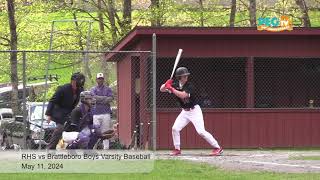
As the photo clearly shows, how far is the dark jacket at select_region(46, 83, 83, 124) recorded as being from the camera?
44.6 feet

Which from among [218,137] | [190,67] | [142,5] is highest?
[142,5]

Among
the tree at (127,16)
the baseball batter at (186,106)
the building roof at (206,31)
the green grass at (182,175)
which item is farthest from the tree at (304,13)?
the green grass at (182,175)

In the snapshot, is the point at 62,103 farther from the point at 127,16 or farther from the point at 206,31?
the point at 127,16

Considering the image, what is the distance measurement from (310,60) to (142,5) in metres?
18.0

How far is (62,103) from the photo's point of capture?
13695 mm

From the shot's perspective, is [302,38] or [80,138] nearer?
[80,138]

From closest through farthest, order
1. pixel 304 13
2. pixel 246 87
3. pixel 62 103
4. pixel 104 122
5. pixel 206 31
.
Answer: pixel 62 103, pixel 104 122, pixel 206 31, pixel 246 87, pixel 304 13

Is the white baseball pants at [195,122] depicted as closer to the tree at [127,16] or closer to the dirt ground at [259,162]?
the dirt ground at [259,162]

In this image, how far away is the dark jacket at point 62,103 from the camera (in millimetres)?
13594

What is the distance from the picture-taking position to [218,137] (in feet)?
58.1

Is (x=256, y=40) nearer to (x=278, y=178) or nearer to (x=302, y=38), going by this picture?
(x=302, y=38)

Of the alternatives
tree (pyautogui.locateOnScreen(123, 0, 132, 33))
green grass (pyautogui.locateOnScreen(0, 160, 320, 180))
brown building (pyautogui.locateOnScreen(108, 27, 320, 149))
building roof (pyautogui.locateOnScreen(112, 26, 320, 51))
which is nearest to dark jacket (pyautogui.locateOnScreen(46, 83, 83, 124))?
green grass (pyautogui.locateOnScreen(0, 160, 320, 180))

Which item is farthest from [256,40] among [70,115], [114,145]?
[70,115]

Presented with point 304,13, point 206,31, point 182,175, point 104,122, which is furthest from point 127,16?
point 182,175
